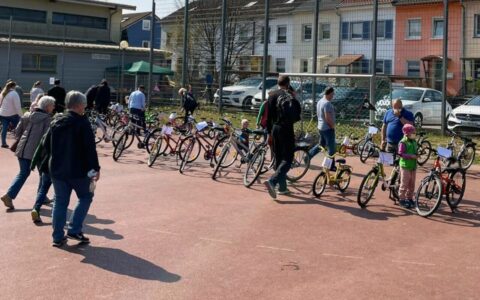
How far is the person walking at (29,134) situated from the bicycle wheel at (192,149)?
14.6ft

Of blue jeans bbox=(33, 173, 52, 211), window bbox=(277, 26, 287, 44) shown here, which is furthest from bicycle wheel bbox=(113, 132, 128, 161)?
window bbox=(277, 26, 287, 44)

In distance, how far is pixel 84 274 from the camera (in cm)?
621

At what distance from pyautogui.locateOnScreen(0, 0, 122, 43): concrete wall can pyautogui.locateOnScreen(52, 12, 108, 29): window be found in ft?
0.80

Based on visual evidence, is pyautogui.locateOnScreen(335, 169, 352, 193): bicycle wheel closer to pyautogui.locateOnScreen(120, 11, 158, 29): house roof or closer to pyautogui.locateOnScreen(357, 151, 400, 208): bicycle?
pyautogui.locateOnScreen(357, 151, 400, 208): bicycle

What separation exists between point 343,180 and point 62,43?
2557 centimetres

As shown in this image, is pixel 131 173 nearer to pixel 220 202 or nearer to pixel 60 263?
pixel 220 202

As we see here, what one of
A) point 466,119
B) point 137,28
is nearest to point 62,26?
point 137,28

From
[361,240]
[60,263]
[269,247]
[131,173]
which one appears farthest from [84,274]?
[131,173]

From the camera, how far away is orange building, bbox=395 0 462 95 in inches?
881

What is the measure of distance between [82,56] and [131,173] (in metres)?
22.6

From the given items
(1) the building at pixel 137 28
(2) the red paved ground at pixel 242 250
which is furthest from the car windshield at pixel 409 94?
(1) the building at pixel 137 28

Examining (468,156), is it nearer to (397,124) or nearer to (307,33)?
(397,124)

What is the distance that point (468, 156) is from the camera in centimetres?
1399

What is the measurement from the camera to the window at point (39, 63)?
32719mm
